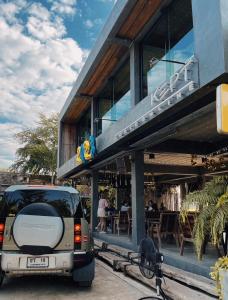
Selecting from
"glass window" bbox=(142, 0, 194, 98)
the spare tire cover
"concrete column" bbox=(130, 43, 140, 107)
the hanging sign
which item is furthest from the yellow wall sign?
the hanging sign

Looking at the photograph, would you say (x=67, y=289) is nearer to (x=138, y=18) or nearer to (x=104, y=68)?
(x=138, y=18)

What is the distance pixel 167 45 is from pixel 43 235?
198 inches

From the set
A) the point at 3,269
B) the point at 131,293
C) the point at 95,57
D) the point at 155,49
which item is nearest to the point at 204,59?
the point at 155,49

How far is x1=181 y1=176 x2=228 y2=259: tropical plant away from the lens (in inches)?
175

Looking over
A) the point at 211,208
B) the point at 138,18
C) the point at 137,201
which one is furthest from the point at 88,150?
the point at 211,208

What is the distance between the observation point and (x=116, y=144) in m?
8.87

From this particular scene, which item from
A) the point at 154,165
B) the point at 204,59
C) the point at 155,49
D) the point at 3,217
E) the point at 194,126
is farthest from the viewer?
the point at 154,165

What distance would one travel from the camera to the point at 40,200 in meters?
5.46

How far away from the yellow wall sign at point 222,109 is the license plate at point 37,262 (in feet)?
11.1

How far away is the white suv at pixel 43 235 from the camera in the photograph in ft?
16.4

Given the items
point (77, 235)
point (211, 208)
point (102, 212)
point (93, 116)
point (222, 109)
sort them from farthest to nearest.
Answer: point (93, 116) → point (102, 212) → point (77, 235) → point (211, 208) → point (222, 109)

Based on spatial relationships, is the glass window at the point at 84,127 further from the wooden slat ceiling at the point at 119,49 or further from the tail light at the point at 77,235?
the tail light at the point at 77,235

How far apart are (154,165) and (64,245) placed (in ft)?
27.1

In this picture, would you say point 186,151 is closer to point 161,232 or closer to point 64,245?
point 161,232
